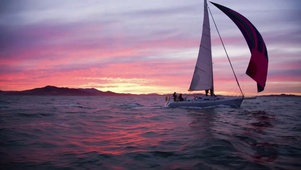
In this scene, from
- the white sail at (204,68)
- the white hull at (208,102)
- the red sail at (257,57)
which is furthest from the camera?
the white sail at (204,68)

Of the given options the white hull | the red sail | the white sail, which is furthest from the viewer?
the white sail

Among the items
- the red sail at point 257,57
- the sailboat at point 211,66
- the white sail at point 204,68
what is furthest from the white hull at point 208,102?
the red sail at point 257,57

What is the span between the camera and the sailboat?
86.8 ft

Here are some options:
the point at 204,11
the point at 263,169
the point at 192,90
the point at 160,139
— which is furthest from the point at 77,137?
the point at 204,11

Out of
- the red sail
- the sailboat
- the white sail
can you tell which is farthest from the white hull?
the red sail

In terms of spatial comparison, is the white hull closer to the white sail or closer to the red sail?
the white sail

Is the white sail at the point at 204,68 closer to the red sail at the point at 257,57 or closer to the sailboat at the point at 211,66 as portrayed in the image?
the sailboat at the point at 211,66

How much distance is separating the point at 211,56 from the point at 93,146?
78.8 ft

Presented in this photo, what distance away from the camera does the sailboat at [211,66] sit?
86.8ft

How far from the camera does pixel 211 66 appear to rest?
1195 inches

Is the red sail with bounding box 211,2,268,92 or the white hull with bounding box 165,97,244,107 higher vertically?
the red sail with bounding box 211,2,268,92

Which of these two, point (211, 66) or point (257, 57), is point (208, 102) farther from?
point (257, 57)

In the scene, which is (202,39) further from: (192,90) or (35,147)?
Answer: (35,147)

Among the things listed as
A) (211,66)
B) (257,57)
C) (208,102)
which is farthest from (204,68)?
(257,57)
